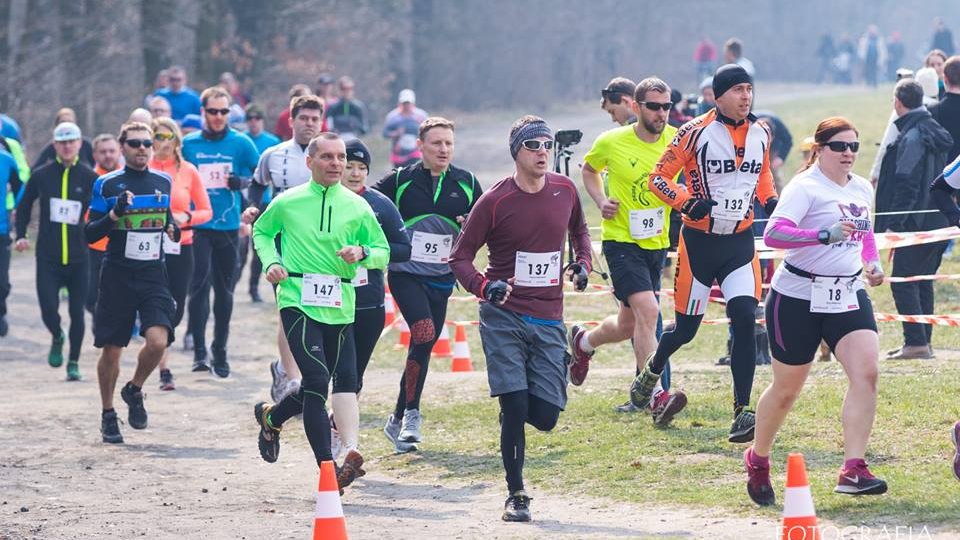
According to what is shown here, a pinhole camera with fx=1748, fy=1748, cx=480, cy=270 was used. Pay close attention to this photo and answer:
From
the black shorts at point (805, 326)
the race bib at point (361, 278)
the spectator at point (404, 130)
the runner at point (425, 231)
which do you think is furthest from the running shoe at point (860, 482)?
the spectator at point (404, 130)

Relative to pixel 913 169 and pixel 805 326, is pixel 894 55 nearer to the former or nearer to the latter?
pixel 913 169

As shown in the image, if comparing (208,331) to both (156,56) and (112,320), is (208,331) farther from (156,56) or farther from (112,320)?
(156,56)

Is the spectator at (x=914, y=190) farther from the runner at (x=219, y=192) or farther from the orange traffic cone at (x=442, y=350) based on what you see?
the runner at (x=219, y=192)

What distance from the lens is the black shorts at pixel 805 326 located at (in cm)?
852

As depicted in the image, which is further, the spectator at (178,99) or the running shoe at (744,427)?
the spectator at (178,99)

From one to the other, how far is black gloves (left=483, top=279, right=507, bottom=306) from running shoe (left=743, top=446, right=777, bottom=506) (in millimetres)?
1488

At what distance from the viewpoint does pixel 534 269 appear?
9227 mm

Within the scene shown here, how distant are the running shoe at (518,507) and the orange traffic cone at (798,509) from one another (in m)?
1.88

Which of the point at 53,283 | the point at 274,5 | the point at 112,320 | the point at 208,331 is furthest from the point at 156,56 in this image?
the point at 112,320

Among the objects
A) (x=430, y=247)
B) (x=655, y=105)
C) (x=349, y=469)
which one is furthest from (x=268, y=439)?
(x=655, y=105)

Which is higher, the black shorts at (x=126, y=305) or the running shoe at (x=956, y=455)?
the black shorts at (x=126, y=305)

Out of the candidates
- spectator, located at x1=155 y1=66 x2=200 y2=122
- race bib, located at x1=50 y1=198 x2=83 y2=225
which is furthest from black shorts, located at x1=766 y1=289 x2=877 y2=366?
spectator, located at x1=155 y1=66 x2=200 y2=122

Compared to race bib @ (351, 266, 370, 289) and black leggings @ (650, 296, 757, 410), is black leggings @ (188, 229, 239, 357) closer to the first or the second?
race bib @ (351, 266, 370, 289)

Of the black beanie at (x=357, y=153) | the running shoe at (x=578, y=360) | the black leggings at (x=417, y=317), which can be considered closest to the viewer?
the black beanie at (x=357, y=153)
